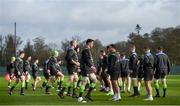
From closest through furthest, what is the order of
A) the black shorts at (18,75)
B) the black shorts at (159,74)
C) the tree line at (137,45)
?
the black shorts at (159,74) → the black shorts at (18,75) → the tree line at (137,45)

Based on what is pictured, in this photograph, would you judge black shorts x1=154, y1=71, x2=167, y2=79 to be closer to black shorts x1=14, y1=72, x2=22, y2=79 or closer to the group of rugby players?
the group of rugby players

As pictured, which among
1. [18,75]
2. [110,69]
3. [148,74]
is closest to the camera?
[110,69]

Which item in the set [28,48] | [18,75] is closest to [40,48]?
[28,48]

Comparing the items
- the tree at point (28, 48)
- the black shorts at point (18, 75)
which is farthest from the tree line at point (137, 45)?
the black shorts at point (18, 75)

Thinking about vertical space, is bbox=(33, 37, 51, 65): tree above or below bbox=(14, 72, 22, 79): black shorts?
above

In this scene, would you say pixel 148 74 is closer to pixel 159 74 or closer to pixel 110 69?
pixel 110 69

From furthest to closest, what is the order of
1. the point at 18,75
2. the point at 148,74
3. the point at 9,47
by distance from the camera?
the point at 9,47 < the point at 18,75 < the point at 148,74

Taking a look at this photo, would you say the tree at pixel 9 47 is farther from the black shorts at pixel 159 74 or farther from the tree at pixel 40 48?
the black shorts at pixel 159 74

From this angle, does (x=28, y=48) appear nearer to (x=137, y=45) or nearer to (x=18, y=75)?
(x=137, y=45)

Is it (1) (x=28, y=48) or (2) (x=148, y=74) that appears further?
(1) (x=28, y=48)

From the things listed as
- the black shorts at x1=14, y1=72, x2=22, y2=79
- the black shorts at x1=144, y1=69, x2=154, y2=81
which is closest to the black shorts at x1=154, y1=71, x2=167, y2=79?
the black shorts at x1=144, y1=69, x2=154, y2=81

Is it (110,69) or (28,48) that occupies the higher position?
(28,48)

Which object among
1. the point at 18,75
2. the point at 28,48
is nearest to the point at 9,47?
the point at 28,48

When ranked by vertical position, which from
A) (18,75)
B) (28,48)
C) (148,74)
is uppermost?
(28,48)
